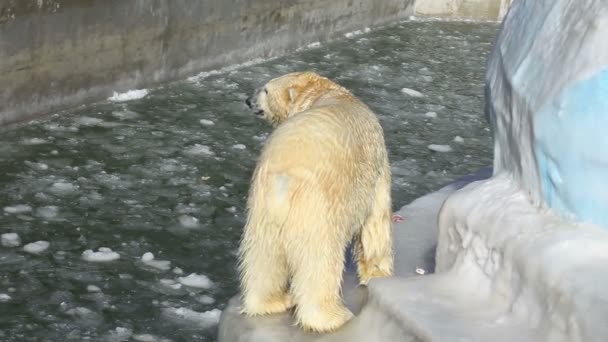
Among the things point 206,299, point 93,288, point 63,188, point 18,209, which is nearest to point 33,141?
point 63,188

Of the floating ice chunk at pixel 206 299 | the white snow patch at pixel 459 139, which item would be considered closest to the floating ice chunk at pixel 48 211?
the floating ice chunk at pixel 206 299

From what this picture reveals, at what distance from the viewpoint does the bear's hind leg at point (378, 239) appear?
4855 millimetres

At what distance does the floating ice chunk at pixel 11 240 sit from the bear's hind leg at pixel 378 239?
2.22 meters

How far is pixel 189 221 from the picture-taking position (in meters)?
6.77

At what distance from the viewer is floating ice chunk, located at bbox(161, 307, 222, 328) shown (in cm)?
542

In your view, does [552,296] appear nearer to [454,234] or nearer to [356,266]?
[454,234]

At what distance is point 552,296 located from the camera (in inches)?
144

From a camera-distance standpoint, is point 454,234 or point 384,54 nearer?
point 454,234

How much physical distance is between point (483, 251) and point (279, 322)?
2.91 feet

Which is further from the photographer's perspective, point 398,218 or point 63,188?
point 63,188

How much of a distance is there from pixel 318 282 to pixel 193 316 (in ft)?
4.68

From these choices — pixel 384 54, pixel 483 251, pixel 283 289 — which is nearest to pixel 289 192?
pixel 283 289

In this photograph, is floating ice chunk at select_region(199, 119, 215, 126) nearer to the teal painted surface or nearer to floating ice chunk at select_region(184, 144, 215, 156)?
floating ice chunk at select_region(184, 144, 215, 156)

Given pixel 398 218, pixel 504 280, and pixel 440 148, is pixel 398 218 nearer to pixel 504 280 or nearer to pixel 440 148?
pixel 504 280
